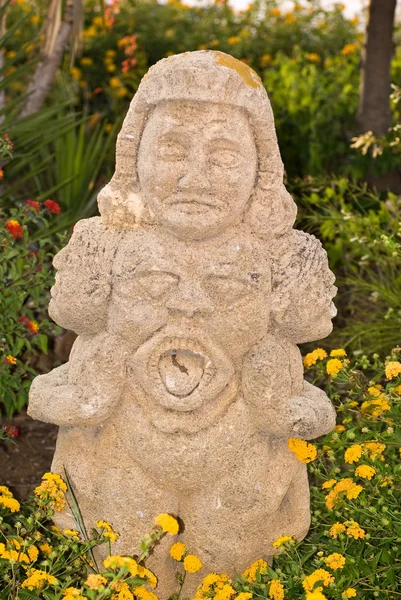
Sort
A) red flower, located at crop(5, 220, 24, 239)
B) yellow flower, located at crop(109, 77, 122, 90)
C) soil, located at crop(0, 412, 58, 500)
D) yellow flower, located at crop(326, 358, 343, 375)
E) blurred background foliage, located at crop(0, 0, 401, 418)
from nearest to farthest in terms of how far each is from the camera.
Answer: yellow flower, located at crop(326, 358, 343, 375) < red flower, located at crop(5, 220, 24, 239) < soil, located at crop(0, 412, 58, 500) < blurred background foliage, located at crop(0, 0, 401, 418) < yellow flower, located at crop(109, 77, 122, 90)

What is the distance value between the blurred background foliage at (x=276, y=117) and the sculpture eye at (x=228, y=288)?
0.68m

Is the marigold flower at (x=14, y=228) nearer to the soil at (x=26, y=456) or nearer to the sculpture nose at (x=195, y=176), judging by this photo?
the soil at (x=26, y=456)

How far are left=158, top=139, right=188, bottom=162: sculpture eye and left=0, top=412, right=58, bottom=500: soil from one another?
6.10ft

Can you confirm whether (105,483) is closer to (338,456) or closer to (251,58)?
(338,456)

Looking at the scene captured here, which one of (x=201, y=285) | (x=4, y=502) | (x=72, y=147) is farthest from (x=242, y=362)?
(x=72, y=147)

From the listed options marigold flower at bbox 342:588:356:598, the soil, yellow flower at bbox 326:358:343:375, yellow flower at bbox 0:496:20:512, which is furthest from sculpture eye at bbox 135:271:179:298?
the soil

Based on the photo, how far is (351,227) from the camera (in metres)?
4.65

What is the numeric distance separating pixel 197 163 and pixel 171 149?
9 centimetres

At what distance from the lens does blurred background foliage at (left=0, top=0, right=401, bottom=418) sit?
4547mm

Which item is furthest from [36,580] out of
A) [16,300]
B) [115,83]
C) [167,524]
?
[115,83]

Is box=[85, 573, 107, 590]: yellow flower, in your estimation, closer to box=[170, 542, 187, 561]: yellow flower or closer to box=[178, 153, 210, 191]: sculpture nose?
box=[170, 542, 187, 561]: yellow flower

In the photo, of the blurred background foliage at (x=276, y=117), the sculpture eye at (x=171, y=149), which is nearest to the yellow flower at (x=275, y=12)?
the blurred background foliage at (x=276, y=117)

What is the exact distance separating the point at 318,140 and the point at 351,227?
7.74 feet

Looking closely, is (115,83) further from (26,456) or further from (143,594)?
(143,594)
